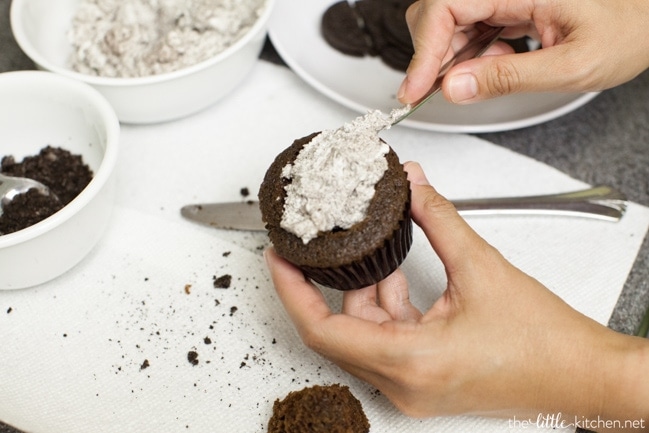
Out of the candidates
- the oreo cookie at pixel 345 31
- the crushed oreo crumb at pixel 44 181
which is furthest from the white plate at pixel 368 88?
the crushed oreo crumb at pixel 44 181

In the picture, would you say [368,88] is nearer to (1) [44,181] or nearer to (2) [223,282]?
(2) [223,282]

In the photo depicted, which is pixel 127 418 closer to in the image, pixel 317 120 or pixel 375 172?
pixel 375 172

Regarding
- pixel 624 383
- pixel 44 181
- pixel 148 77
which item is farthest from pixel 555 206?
pixel 44 181

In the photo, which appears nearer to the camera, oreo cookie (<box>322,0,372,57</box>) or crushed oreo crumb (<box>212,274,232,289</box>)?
crushed oreo crumb (<box>212,274,232,289</box>)

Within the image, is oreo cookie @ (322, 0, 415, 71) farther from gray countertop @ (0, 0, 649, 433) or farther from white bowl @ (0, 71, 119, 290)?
white bowl @ (0, 71, 119, 290)

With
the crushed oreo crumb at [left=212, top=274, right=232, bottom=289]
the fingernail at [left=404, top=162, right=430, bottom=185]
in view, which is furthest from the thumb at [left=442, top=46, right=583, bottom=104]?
the crushed oreo crumb at [left=212, top=274, right=232, bottom=289]

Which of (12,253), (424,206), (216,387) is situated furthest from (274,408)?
(12,253)
